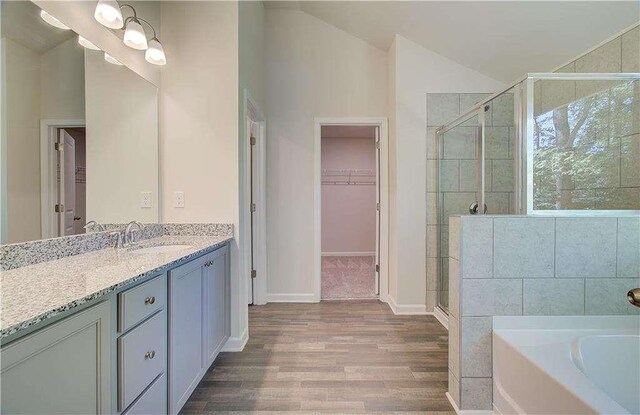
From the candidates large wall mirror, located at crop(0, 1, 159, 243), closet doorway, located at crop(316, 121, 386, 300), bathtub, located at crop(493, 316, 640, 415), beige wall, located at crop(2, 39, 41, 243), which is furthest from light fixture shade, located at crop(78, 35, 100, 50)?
closet doorway, located at crop(316, 121, 386, 300)

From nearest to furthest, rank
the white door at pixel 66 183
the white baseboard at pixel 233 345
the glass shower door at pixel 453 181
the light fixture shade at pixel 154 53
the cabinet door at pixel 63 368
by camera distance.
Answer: the cabinet door at pixel 63 368, the white door at pixel 66 183, the light fixture shade at pixel 154 53, the white baseboard at pixel 233 345, the glass shower door at pixel 453 181

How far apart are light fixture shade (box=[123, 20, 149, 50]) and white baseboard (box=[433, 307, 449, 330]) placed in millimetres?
3250

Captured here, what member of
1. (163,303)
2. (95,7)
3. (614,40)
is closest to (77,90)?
(95,7)

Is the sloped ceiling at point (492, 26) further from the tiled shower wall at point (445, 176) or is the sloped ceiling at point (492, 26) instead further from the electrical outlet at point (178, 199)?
the electrical outlet at point (178, 199)

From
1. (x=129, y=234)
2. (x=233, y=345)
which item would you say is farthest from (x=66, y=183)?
(x=233, y=345)

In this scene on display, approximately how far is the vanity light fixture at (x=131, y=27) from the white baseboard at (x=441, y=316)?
319cm

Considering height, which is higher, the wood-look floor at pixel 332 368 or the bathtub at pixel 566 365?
the bathtub at pixel 566 365

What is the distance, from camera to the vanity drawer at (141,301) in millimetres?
1041

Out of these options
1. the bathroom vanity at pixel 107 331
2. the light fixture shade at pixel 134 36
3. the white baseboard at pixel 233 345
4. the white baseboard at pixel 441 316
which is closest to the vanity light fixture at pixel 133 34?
A: the light fixture shade at pixel 134 36

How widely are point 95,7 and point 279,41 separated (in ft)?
6.37

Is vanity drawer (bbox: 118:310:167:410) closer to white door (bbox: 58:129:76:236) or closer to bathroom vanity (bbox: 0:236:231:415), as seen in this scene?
bathroom vanity (bbox: 0:236:231:415)

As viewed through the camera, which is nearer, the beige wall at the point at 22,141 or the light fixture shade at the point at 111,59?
the beige wall at the point at 22,141

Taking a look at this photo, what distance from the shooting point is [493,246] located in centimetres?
148

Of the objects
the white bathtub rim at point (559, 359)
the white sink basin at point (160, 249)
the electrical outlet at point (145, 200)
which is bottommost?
the white bathtub rim at point (559, 359)
